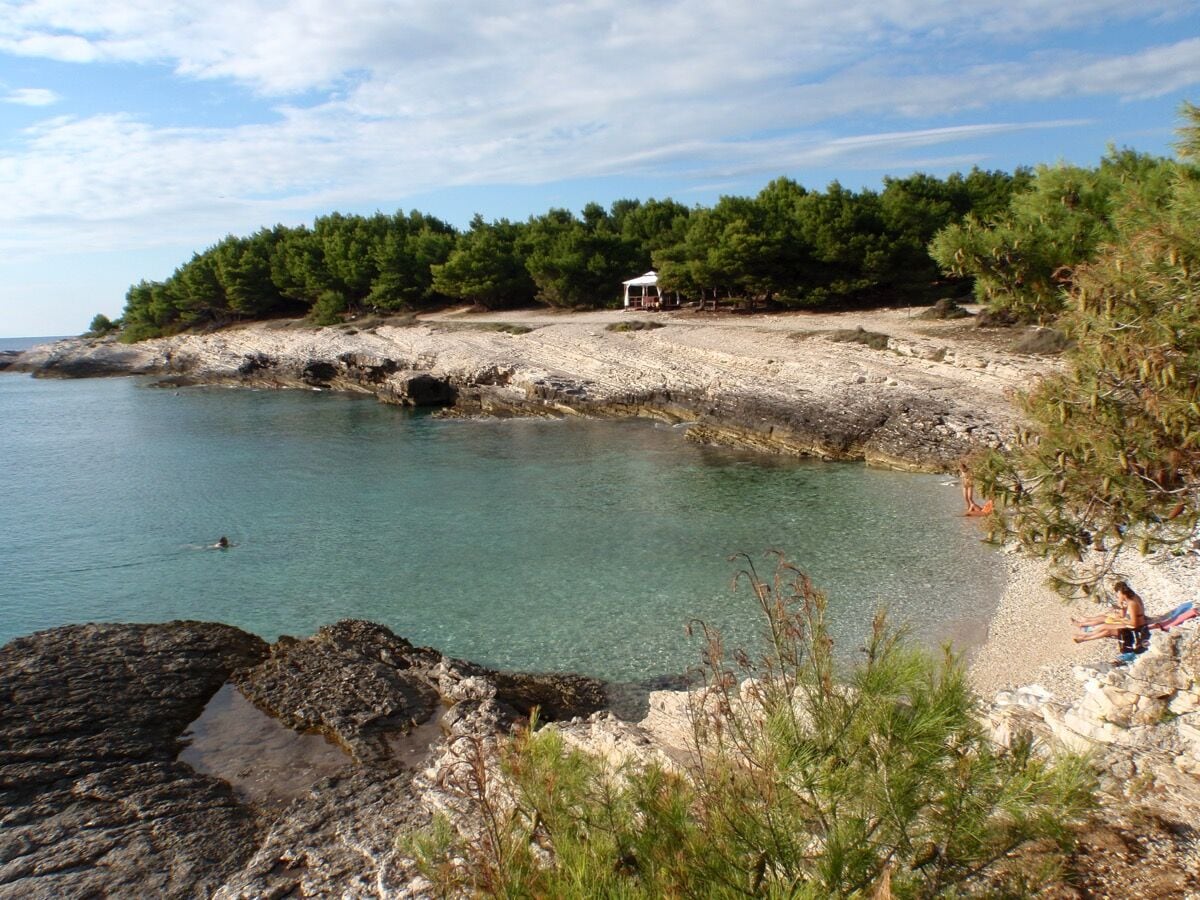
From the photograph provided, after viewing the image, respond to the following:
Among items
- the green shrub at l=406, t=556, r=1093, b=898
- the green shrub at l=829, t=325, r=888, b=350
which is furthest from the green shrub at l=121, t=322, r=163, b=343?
the green shrub at l=406, t=556, r=1093, b=898

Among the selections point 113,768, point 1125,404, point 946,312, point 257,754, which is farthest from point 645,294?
point 1125,404

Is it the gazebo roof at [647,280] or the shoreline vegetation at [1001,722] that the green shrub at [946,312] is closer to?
the gazebo roof at [647,280]

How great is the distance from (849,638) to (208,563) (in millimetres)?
11809

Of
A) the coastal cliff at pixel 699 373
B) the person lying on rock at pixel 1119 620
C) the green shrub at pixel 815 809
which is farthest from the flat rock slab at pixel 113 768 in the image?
the person lying on rock at pixel 1119 620

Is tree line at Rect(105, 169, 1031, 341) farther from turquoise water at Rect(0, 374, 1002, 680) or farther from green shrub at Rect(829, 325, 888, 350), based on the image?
turquoise water at Rect(0, 374, 1002, 680)

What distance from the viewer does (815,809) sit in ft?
11.6

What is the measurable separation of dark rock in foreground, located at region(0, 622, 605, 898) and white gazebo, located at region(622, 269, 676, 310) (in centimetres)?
3563

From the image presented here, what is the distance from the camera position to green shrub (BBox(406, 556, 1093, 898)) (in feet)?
11.3

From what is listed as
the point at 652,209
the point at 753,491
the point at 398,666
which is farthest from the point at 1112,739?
the point at 652,209

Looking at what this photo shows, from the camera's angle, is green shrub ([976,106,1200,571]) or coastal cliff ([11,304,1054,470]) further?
coastal cliff ([11,304,1054,470])

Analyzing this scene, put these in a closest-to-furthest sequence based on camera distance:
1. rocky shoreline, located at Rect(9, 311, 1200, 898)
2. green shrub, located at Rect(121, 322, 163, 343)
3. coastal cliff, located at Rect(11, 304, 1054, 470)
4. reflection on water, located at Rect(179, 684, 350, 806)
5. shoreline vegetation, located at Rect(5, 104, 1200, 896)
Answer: shoreline vegetation, located at Rect(5, 104, 1200, 896)
rocky shoreline, located at Rect(9, 311, 1200, 898)
reflection on water, located at Rect(179, 684, 350, 806)
coastal cliff, located at Rect(11, 304, 1054, 470)
green shrub, located at Rect(121, 322, 163, 343)

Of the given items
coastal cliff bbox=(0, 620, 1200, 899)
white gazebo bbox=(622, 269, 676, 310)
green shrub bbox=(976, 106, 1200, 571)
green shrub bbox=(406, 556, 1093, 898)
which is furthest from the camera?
white gazebo bbox=(622, 269, 676, 310)

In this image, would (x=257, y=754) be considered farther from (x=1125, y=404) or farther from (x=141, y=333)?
(x=141, y=333)

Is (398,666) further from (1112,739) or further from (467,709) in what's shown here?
(1112,739)
